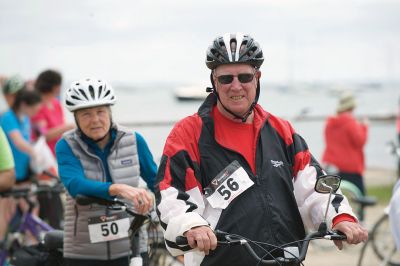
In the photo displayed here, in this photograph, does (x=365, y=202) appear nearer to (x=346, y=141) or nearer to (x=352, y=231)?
(x=346, y=141)

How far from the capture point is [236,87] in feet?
14.5

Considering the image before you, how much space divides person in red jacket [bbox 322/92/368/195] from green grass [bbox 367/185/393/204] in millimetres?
3155

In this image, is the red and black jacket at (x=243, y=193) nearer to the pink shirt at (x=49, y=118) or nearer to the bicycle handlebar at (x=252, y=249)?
the bicycle handlebar at (x=252, y=249)

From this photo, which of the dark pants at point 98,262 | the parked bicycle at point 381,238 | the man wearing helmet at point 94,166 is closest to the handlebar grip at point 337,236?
the man wearing helmet at point 94,166

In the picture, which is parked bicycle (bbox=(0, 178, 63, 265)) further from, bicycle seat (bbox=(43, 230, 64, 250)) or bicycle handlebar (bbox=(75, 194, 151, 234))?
bicycle handlebar (bbox=(75, 194, 151, 234))

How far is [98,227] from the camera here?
5672 millimetres

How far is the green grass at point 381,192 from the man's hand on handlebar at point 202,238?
11721 millimetres

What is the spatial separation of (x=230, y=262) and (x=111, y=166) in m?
1.64

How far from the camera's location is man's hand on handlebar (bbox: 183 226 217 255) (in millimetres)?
3896

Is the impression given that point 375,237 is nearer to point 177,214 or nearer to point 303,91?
point 177,214

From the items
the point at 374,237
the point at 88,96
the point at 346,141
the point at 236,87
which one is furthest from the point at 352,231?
the point at 346,141

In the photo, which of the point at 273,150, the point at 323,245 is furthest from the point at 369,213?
the point at 273,150

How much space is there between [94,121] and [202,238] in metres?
2.01

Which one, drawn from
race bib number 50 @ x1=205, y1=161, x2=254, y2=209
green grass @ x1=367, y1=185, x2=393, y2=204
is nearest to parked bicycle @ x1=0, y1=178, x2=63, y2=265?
race bib number 50 @ x1=205, y1=161, x2=254, y2=209
